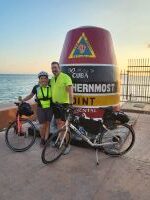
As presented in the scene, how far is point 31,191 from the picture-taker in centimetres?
353

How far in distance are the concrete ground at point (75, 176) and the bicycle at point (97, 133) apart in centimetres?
18

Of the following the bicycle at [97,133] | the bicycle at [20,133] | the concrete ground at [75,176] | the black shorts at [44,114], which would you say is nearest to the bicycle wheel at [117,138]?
the bicycle at [97,133]

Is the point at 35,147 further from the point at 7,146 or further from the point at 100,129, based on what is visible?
the point at 100,129

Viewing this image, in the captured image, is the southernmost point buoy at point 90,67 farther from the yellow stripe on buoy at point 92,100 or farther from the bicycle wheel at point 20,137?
the bicycle wheel at point 20,137

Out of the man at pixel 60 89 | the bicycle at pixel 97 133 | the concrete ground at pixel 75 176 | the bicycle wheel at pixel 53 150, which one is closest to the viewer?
the concrete ground at pixel 75 176

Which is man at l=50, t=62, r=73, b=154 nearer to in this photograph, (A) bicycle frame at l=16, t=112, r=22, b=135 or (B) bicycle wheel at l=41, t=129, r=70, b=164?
(B) bicycle wheel at l=41, t=129, r=70, b=164

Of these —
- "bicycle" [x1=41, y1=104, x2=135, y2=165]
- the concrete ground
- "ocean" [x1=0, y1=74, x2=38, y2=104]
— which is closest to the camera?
the concrete ground

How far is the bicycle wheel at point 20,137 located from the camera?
5.14 meters

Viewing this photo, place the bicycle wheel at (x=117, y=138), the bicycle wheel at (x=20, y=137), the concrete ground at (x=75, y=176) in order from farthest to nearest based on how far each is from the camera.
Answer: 1. the bicycle wheel at (x=20, y=137)
2. the bicycle wheel at (x=117, y=138)
3. the concrete ground at (x=75, y=176)

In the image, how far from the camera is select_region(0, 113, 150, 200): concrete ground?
11.4 ft

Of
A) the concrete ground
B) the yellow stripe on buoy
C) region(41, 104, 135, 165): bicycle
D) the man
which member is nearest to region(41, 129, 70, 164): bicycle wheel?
region(41, 104, 135, 165): bicycle

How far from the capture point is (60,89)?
198 inches

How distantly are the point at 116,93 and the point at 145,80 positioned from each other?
32.5 feet

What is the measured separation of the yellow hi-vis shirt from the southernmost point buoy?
2.21 ft
